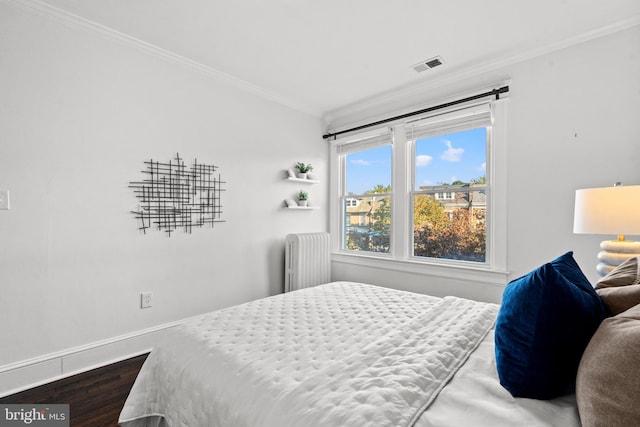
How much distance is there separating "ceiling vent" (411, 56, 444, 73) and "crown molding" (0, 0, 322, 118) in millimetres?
1497

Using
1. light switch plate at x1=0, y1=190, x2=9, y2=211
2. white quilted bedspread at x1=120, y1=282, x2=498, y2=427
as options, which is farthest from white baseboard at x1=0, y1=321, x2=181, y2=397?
light switch plate at x1=0, y1=190, x2=9, y2=211

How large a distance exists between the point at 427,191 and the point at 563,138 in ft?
3.96

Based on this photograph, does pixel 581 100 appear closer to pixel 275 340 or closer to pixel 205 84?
pixel 275 340

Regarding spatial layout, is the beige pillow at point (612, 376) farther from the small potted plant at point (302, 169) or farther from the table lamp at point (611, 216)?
the small potted plant at point (302, 169)

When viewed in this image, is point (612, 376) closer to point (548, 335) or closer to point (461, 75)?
point (548, 335)

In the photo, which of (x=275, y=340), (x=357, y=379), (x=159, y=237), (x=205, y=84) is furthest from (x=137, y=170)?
(x=357, y=379)

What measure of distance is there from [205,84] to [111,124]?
95 centimetres

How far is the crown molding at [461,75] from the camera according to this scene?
2141 mm

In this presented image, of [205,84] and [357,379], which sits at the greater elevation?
[205,84]

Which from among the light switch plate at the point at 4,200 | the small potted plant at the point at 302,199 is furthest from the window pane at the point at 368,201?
the light switch plate at the point at 4,200

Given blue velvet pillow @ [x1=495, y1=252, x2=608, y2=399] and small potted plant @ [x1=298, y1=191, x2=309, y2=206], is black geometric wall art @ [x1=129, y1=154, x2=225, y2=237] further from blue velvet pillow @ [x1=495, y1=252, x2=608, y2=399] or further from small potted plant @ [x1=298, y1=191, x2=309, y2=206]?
blue velvet pillow @ [x1=495, y1=252, x2=608, y2=399]

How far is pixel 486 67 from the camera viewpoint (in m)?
2.64

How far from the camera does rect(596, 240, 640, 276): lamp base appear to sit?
1680 mm

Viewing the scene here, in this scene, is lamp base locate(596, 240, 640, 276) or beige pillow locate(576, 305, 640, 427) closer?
beige pillow locate(576, 305, 640, 427)
